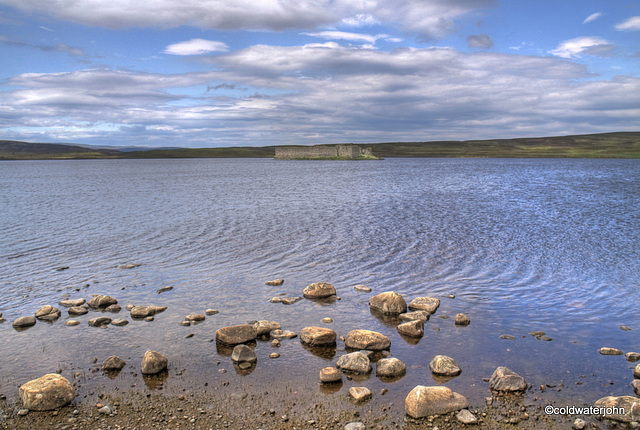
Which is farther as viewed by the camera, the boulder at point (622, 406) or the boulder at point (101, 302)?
the boulder at point (101, 302)

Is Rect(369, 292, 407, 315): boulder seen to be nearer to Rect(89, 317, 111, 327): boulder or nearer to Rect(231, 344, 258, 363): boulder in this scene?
Rect(231, 344, 258, 363): boulder

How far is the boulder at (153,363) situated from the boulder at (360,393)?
4.31m

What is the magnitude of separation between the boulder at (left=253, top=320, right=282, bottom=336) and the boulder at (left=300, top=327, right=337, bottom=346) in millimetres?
1115

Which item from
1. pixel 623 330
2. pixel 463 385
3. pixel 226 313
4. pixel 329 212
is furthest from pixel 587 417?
pixel 329 212

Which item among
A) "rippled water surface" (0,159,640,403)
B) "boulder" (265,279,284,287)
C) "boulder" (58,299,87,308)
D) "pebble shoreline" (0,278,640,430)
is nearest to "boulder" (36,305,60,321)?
"rippled water surface" (0,159,640,403)

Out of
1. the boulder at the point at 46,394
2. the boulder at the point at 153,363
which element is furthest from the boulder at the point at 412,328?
the boulder at the point at 46,394

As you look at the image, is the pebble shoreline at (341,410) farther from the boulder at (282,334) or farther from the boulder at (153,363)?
the boulder at (282,334)

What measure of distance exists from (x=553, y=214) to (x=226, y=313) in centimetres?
3168

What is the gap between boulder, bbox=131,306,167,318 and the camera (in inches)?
529

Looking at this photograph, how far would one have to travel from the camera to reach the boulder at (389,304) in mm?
13656

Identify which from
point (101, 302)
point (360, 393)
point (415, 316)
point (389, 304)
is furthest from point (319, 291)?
point (101, 302)

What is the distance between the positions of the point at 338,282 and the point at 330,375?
310 inches

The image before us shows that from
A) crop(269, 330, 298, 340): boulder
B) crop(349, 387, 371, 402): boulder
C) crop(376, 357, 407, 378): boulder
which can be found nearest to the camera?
crop(349, 387, 371, 402): boulder

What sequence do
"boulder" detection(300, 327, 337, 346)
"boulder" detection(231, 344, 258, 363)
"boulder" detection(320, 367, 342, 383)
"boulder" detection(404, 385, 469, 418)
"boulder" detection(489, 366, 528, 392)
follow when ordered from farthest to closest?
"boulder" detection(300, 327, 337, 346)
"boulder" detection(231, 344, 258, 363)
"boulder" detection(320, 367, 342, 383)
"boulder" detection(489, 366, 528, 392)
"boulder" detection(404, 385, 469, 418)
